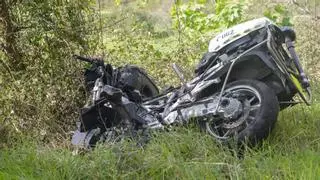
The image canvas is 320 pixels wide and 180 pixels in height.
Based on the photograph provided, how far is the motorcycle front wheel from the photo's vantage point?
3.54 metres

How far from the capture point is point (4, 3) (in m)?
5.18

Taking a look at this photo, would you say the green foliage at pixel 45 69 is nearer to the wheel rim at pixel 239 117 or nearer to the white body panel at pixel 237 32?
the white body panel at pixel 237 32

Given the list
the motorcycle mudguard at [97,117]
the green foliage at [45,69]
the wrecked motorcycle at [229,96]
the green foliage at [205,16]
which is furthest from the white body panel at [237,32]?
the green foliage at [205,16]

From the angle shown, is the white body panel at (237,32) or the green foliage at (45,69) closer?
the white body panel at (237,32)

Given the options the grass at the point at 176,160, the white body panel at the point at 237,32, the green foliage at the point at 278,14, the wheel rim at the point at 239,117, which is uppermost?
the white body panel at the point at 237,32

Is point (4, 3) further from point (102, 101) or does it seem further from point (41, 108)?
point (102, 101)

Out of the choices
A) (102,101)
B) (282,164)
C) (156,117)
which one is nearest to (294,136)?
(282,164)

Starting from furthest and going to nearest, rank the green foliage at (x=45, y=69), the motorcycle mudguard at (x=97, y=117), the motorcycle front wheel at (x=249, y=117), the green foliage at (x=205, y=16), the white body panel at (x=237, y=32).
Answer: the green foliage at (x=205, y=16), the green foliage at (x=45, y=69), the motorcycle mudguard at (x=97, y=117), the white body panel at (x=237, y=32), the motorcycle front wheel at (x=249, y=117)

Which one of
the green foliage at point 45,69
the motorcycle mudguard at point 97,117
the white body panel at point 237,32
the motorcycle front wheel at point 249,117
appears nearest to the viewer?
the motorcycle front wheel at point 249,117

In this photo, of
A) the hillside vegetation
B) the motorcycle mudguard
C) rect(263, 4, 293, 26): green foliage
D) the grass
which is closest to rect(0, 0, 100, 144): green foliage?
the hillside vegetation

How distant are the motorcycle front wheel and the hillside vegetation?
0.38 ft

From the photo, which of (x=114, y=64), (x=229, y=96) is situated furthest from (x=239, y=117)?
(x=114, y=64)

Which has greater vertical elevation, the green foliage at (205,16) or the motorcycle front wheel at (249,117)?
the green foliage at (205,16)

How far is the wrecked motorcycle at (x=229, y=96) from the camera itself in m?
3.62
